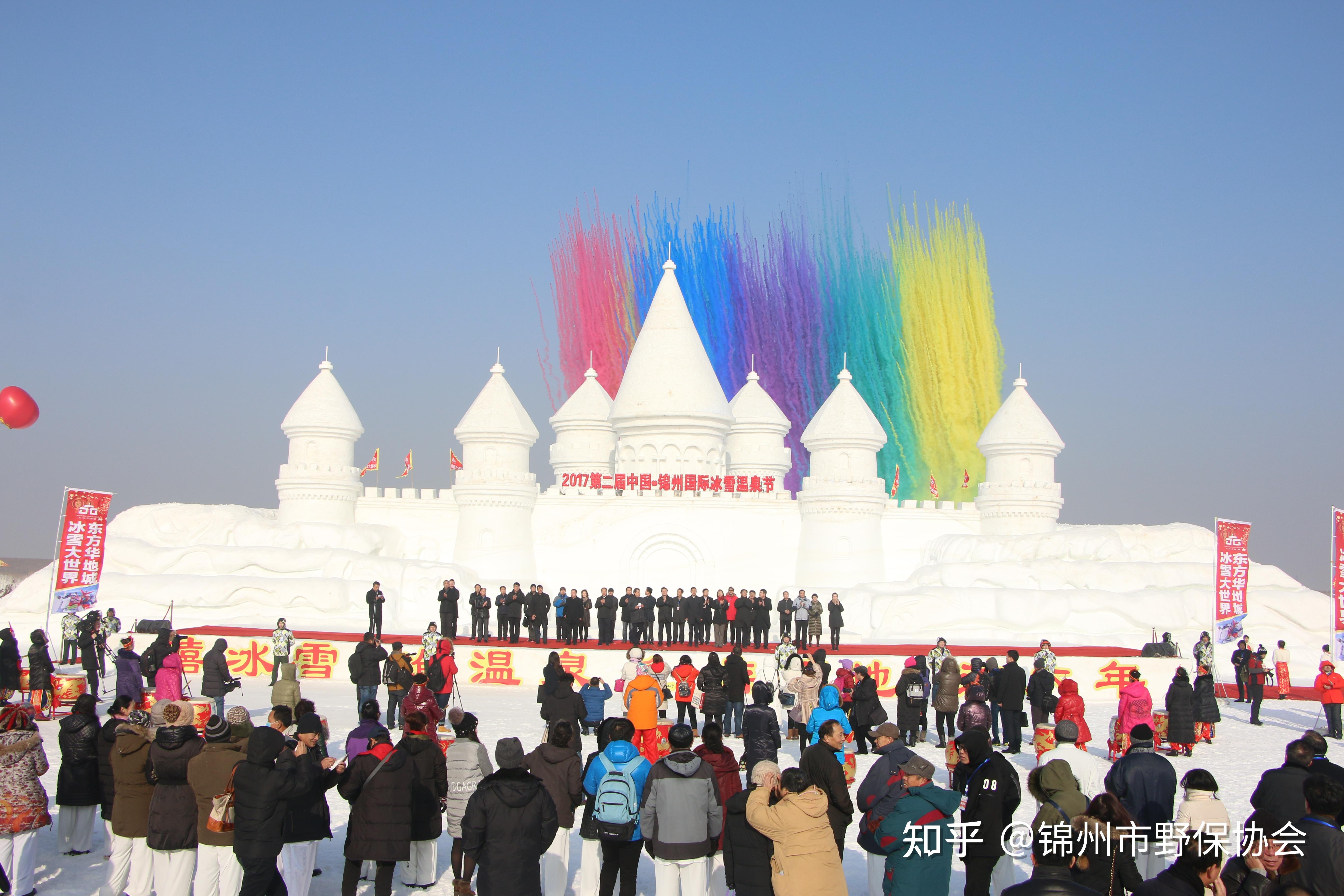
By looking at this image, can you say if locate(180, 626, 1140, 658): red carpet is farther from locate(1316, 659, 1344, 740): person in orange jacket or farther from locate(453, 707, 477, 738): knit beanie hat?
locate(453, 707, 477, 738): knit beanie hat

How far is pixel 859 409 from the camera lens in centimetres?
2775

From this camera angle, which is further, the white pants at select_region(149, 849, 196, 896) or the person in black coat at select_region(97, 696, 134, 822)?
the person in black coat at select_region(97, 696, 134, 822)

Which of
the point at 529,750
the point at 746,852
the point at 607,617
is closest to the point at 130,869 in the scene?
the point at 746,852

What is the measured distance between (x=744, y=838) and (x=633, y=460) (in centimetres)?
2336

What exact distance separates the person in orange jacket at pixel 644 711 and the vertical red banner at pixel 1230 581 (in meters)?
11.6

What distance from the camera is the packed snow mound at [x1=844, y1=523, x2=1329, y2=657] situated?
70.5ft

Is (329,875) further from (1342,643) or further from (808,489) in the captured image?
(808,489)

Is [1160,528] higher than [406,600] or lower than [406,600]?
higher

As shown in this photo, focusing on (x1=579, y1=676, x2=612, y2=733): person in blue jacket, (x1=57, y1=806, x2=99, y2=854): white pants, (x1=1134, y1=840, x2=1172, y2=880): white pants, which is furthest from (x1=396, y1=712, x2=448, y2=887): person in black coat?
(x1=579, y1=676, x2=612, y2=733): person in blue jacket

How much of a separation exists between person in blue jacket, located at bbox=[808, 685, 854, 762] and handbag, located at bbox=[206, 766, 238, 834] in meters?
4.15

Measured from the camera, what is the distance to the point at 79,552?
15.0 metres

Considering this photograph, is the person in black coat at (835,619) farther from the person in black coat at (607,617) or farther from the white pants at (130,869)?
the white pants at (130,869)

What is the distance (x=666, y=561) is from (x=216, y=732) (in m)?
21.1

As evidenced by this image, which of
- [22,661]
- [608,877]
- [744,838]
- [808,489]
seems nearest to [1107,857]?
[744,838]
